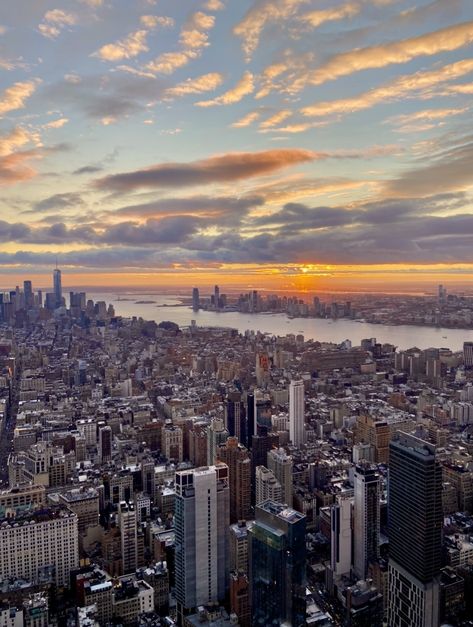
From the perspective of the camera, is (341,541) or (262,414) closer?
(341,541)

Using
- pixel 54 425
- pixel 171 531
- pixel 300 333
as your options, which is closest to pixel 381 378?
pixel 300 333

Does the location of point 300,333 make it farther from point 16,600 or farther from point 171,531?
point 16,600

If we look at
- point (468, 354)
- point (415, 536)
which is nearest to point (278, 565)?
point (415, 536)

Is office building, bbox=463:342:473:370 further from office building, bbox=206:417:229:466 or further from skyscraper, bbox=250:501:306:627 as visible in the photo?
skyscraper, bbox=250:501:306:627

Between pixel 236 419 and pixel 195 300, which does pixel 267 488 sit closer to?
pixel 236 419

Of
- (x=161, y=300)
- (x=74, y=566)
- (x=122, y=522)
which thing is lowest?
(x=74, y=566)

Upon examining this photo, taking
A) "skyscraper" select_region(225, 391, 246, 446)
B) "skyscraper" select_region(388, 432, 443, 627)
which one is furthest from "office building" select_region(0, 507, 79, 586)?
"skyscraper" select_region(225, 391, 246, 446)
